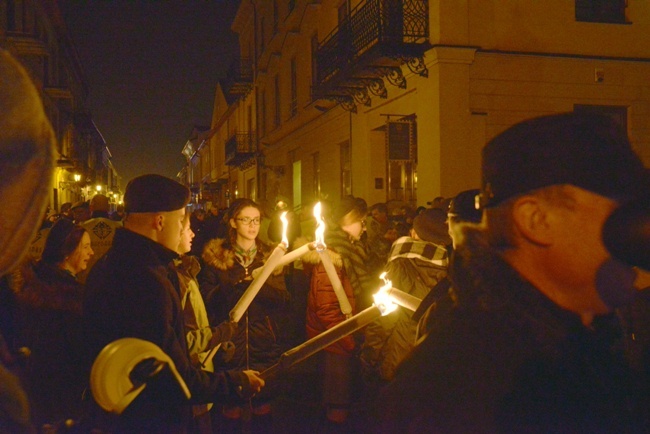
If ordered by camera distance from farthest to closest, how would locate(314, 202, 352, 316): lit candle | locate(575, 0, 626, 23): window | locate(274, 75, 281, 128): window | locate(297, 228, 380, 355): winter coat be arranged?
locate(274, 75, 281, 128): window → locate(575, 0, 626, 23): window → locate(297, 228, 380, 355): winter coat → locate(314, 202, 352, 316): lit candle

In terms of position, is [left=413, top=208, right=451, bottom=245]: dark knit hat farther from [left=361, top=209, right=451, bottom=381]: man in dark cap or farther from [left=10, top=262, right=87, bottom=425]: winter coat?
[left=10, top=262, right=87, bottom=425]: winter coat

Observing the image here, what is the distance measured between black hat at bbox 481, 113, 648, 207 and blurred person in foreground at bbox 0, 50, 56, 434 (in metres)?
1.02

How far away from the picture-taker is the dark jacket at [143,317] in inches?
95.1

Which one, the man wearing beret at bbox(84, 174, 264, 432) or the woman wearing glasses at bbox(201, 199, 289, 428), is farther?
the woman wearing glasses at bbox(201, 199, 289, 428)

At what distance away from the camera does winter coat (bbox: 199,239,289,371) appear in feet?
15.2

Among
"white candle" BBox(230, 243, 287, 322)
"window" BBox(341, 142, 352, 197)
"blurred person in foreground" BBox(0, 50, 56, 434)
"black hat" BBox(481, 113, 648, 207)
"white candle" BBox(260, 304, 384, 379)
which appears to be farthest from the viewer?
"window" BBox(341, 142, 352, 197)

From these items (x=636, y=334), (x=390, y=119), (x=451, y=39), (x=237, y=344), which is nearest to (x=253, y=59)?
(x=390, y=119)

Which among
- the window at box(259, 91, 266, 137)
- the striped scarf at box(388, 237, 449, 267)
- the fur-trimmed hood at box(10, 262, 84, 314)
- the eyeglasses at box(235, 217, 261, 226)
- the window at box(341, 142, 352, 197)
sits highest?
the window at box(259, 91, 266, 137)

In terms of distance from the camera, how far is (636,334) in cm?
257

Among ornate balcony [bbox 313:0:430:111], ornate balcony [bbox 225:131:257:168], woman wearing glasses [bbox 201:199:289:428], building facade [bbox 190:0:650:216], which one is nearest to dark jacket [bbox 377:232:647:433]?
woman wearing glasses [bbox 201:199:289:428]

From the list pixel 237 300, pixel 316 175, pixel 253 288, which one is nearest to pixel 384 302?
pixel 253 288

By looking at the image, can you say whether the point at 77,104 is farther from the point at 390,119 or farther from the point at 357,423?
the point at 357,423

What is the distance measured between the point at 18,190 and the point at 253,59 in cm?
3138

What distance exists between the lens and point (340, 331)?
87.0 inches
